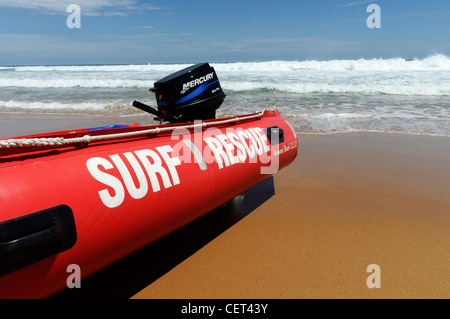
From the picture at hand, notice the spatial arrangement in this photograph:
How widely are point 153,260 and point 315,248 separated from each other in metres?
1.28

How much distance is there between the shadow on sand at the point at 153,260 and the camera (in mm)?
1987

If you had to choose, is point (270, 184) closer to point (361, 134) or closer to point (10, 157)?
point (10, 157)

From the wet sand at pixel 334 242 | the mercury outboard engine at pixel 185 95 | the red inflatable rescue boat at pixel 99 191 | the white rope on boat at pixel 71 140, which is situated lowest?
the wet sand at pixel 334 242

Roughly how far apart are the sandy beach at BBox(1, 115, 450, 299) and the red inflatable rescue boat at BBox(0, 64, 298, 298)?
402 millimetres

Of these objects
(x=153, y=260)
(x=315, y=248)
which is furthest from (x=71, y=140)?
(x=315, y=248)

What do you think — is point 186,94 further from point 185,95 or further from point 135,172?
point 135,172

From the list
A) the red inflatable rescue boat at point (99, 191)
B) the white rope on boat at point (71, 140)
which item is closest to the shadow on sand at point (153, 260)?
the red inflatable rescue boat at point (99, 191)

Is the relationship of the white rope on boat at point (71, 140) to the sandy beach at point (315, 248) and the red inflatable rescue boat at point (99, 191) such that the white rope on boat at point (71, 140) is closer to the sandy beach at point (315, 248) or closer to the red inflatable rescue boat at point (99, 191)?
the red inflatable rescue boat at point (99, 191)

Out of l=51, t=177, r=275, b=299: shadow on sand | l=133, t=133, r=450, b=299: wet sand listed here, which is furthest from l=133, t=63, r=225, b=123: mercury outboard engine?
l=133, t=133, r=450, b=299: wet sand

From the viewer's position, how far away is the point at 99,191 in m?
1.58

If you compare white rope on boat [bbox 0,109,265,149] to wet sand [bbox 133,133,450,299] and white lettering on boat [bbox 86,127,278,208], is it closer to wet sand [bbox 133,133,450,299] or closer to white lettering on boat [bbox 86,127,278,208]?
white lettering on boat [bbox 86,127,278,208]

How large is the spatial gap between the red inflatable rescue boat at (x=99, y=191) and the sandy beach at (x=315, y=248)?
40 centimetres

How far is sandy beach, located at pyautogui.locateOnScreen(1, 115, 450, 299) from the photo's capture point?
2.06m

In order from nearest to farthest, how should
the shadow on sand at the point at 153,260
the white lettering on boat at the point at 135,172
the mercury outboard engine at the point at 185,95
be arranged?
the white lettering on boat at the point at 135,172 < the shadow on sand at the point at 153,260 < the mercury outboard engine at the point at 185,95
